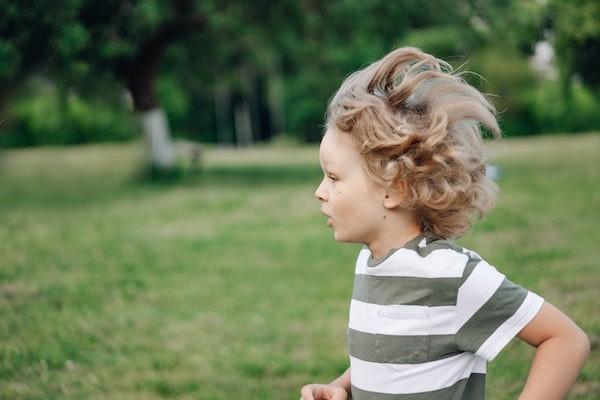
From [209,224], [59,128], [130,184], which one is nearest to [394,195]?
[209,224]

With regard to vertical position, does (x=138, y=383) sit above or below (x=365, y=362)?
below

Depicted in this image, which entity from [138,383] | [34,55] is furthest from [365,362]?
[34,55]

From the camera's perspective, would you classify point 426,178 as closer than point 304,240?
Yes

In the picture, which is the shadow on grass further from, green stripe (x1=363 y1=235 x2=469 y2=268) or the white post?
green stripe (x1=363 y1=235 x2=469 y2=268)

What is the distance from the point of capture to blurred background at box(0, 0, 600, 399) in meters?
4.37

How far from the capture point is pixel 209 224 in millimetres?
10156

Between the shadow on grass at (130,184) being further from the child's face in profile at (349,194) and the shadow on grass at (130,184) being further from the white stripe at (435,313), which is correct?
the white stripe at (435,313)

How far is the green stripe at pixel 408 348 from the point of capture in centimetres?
173

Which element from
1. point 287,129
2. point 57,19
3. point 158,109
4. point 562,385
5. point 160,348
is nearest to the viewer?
point 562,385

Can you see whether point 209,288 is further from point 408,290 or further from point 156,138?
point 156,138

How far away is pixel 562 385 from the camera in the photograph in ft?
5.34

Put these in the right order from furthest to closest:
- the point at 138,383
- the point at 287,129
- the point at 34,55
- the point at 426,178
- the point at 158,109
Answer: the point at 287,129 → the point at 158,109 → the point at 34,55 → the point at 138,383 → the point at 426,178

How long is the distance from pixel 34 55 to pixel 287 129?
3711 cm

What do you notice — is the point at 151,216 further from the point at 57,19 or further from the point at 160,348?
the point at 160,348
